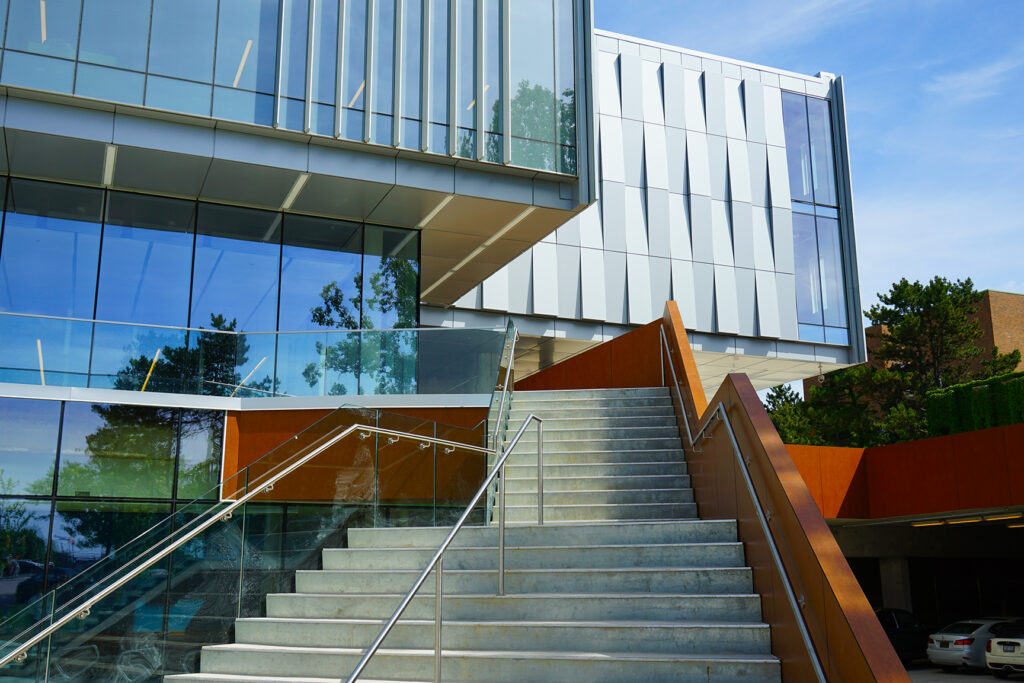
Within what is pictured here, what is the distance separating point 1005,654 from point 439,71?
17.3 metres

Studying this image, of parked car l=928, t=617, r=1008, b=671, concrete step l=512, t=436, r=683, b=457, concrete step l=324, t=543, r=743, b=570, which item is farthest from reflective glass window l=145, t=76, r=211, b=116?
parked car l=928, t=617, r=1008, b=671

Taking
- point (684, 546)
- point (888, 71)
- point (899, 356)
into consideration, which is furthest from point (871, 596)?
point (684, 546)

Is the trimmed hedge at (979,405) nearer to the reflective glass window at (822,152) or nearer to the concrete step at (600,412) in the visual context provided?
the reflective glass window at (822,152)

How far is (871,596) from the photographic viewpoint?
3131 centimetres

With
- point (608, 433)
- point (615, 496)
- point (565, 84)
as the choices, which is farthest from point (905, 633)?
point (615, 496)

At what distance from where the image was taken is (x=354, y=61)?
14.5 m

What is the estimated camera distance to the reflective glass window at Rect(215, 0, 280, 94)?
44.4 feet

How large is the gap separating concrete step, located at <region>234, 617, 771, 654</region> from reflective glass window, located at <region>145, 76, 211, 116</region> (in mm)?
9089

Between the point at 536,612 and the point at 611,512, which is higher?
the point at 611,512

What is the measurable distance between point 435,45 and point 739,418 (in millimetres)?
10746

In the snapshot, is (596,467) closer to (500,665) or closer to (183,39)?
(500,665)

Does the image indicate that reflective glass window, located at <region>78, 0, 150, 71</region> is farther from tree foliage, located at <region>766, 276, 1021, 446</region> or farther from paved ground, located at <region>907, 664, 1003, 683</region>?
tree foliage, located at <region>766, 276, 1021, 446</region>

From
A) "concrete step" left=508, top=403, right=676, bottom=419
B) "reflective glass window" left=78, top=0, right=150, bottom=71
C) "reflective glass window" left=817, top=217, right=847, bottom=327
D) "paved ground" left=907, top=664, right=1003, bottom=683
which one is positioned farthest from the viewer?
"reflective glass window" left=817, top=217, right=847, bottom=327

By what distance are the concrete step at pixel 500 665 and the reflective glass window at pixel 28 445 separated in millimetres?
7574
